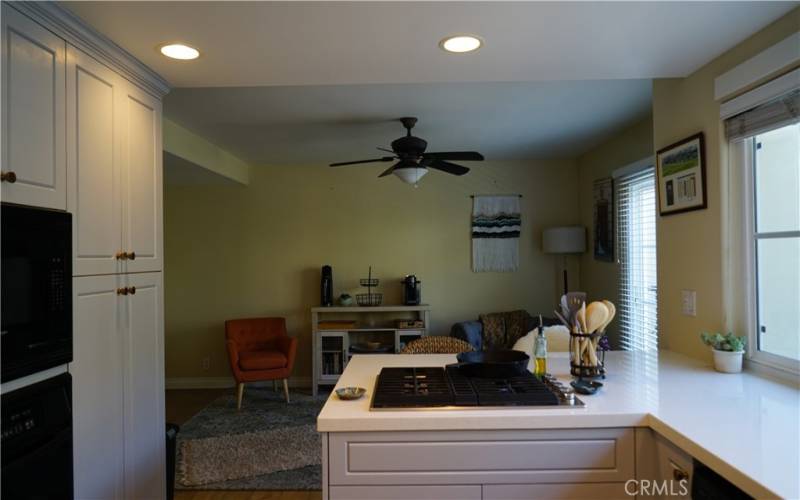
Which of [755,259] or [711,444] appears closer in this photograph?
[711,444]

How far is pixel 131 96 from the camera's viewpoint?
1.93 meters

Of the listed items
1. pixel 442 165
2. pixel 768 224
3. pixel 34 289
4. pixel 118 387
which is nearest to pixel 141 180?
pixel 34 289

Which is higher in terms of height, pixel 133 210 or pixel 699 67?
pixel 699 67

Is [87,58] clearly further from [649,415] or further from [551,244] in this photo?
→ [551,244]

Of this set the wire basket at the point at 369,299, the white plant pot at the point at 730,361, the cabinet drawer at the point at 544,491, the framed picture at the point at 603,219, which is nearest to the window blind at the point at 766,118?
the white plant pot at the point at 730,361

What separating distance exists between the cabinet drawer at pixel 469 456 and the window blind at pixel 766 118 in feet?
4.20

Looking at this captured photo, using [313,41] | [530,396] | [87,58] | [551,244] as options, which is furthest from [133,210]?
[551,244]

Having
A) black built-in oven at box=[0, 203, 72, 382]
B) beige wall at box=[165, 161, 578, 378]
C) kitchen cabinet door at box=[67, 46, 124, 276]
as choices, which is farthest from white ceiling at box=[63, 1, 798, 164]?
beige wall at box=[165, 161, 578, 378]

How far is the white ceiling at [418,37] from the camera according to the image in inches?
60.4

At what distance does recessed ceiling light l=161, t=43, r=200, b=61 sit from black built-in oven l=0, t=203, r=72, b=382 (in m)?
0.74

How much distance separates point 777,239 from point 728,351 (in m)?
0.46

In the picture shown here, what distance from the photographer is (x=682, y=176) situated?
2.17 meters

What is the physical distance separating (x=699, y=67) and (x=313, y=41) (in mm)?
1654

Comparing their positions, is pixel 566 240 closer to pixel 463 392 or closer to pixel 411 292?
pixel 411 292
